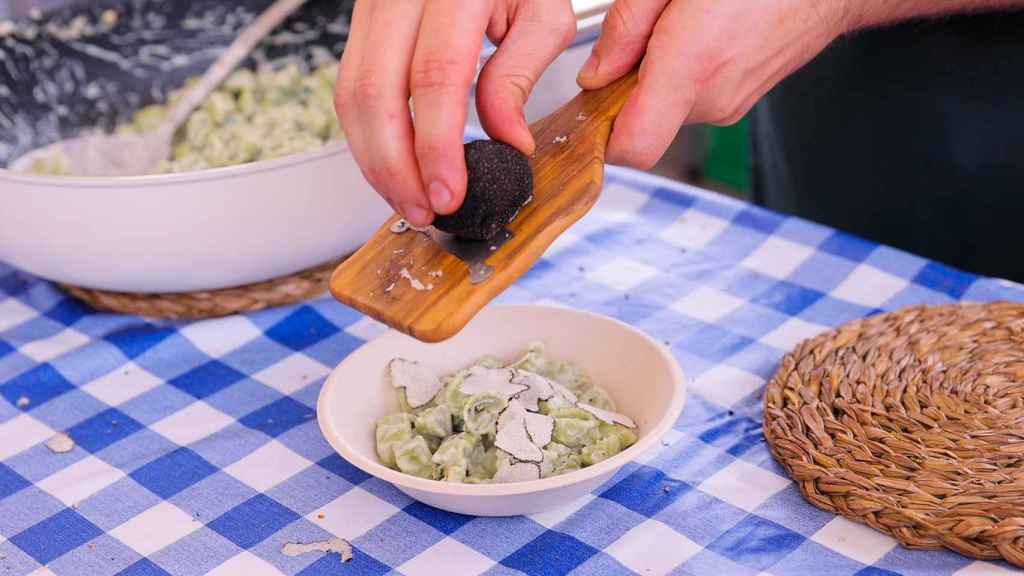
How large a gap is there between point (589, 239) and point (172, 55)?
0.67 metres

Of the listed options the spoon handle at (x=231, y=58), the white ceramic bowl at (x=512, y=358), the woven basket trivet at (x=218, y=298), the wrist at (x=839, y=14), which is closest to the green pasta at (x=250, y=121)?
the spoon handle at (x=231, y=58)

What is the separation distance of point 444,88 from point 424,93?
0.05 ft

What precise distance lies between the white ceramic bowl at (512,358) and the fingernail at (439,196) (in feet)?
0.65

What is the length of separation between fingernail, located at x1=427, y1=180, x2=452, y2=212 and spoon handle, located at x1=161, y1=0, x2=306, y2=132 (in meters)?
0.69

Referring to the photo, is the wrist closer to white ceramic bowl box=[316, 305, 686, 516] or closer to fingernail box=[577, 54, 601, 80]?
fingernail box=[577, 54, 601, 80]

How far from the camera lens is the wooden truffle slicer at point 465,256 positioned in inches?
30.0

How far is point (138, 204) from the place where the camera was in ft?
3.51

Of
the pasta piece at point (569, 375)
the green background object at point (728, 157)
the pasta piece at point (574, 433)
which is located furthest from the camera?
the green background object at point (728, 157)

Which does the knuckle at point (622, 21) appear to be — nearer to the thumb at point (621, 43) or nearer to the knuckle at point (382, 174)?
the thumb at point (621, 43)

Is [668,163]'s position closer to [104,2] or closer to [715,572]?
[104,2]

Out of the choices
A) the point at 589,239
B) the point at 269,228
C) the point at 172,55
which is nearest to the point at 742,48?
the point at 589,239

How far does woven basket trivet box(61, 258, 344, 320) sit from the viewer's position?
1.19 meters

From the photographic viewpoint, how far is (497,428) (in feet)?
2.82

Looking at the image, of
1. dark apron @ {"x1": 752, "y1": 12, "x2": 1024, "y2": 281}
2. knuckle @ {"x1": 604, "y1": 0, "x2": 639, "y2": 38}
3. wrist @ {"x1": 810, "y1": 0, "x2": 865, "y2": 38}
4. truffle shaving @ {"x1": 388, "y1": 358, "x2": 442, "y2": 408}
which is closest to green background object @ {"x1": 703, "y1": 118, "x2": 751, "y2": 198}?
dark apron @ {"x1": 752, "y1": 12, "x2": 1024, "y2": 281}
